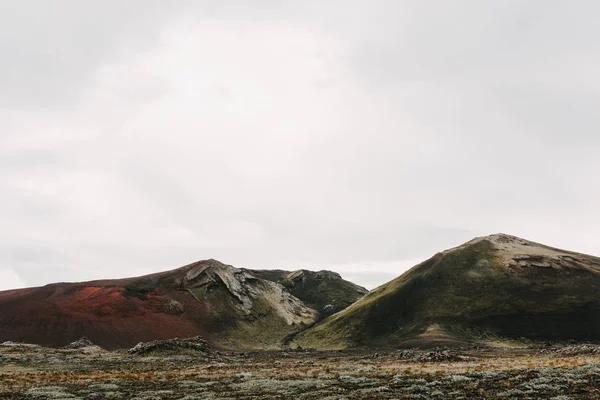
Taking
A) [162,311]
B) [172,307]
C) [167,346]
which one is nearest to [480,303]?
[167,346]

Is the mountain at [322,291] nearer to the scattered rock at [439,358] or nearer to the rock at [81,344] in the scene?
the rock at [81,344]

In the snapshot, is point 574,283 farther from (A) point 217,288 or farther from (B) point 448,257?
(A) point 217,288

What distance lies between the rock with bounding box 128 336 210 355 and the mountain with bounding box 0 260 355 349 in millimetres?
23506

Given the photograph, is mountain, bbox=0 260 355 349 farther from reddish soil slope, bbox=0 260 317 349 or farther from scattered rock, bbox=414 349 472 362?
scattered rock, bbox=414 349 472 362

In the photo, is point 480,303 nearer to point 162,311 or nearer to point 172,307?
point 172,307

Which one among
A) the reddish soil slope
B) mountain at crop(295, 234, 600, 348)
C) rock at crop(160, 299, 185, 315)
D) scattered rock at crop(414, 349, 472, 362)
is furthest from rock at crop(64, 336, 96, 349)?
scattered rock at crop(414, 349, 472, 362)

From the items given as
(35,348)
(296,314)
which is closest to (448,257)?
(296,314)

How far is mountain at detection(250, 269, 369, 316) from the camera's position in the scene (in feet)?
559

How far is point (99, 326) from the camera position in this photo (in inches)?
4274

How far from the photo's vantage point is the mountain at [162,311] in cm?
10656

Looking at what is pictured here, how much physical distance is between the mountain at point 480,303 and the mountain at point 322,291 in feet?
133

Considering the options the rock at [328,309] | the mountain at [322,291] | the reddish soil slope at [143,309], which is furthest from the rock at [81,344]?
the mountain at [322,291]

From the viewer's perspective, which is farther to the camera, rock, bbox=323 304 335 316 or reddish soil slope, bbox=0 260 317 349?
rock, bbox=323 304 335 316

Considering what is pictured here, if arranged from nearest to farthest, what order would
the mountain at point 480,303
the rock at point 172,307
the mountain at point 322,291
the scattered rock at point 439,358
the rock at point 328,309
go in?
the scattered rock at point 439,358, the mountain at point 480,303, the rock at point 172,307, the rock at point 328,309, the mountain at point 322,291
